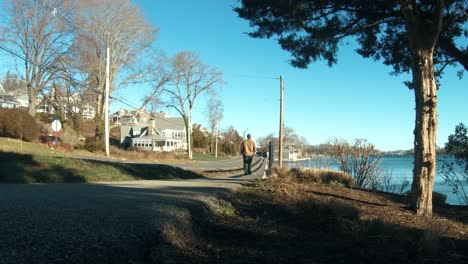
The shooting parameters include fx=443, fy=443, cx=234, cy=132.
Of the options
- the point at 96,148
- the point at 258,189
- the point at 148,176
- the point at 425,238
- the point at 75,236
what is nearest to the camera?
the point at 75,236

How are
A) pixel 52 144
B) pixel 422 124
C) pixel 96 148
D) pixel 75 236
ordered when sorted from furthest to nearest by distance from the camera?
pixel 96 148 → pixel 52 144 → pixel 422 124 → pixel 75 236

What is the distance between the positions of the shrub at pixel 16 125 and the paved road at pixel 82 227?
36.8 metres

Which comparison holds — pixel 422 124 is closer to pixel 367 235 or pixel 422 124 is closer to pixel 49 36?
pixel 367 235

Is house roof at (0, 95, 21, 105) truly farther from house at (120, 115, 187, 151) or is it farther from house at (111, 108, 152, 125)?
house at (120, 115, 187, 151)

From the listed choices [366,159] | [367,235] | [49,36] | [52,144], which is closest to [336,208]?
[367,235]

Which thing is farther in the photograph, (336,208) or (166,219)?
(336,208)

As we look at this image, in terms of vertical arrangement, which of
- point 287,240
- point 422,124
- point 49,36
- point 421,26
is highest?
point 49,36

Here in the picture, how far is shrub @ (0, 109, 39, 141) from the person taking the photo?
4066cm

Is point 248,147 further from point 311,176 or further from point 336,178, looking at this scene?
point 336,178

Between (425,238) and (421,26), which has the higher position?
(421,26)

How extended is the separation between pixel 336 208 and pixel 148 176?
12.4 metres

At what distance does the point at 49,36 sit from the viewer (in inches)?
1873

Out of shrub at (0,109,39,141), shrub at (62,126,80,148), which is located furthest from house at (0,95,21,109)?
shrub at (62,126,80,148)

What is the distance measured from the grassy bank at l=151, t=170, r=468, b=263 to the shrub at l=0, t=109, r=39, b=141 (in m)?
37.1
